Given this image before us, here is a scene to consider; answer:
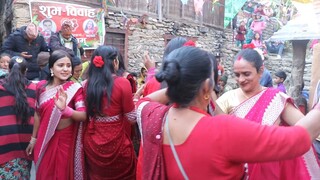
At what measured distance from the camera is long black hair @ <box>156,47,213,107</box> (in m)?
1.51

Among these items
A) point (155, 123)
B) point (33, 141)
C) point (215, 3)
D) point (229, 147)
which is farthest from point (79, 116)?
point (215, 3)

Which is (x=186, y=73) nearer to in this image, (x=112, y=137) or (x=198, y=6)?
(x=112, y=137)

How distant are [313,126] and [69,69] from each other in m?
2.35

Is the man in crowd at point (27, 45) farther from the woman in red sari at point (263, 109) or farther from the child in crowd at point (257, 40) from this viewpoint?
the child in crowd at point (257, 40)

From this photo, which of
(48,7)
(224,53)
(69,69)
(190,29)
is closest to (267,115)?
(69,69)

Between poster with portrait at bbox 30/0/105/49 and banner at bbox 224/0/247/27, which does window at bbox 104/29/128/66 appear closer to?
poster with portrait at bbox 30/0/105/49

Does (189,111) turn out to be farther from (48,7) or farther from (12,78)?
(48,7)

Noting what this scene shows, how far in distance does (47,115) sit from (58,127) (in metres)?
0.16

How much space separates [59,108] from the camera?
285 centimetres

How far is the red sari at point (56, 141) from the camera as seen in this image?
3055mm

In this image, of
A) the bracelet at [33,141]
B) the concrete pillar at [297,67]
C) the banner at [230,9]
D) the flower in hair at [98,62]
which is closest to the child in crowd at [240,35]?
the banner at [230,9]

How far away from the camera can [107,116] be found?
10.0 feet

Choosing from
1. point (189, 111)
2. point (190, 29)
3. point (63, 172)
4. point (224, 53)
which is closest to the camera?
point (189, 111)

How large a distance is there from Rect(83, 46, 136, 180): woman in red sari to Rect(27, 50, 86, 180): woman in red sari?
0.12 metres
